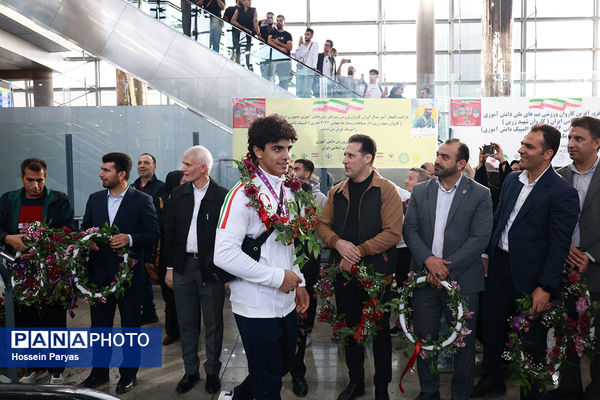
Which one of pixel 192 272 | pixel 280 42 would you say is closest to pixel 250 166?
pixel 192 272

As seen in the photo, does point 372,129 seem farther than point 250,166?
Yes

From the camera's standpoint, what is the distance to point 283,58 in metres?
8.26

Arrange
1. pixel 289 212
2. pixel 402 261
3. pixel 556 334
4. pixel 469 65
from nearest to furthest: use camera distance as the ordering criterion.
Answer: pixel 289 212 → pixel 556 334 → pixel 402 261 → pixel 469 65

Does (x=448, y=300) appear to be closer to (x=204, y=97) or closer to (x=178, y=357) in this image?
(x=178, y=357)

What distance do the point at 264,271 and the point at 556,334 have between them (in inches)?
84.5

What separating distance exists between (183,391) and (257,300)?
5.94 feet

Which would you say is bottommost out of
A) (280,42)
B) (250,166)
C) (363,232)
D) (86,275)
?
(86,275)

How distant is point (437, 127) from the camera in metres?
7.05

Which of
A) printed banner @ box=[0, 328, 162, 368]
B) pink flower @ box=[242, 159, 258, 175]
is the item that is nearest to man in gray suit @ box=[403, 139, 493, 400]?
pink flower @ box=[242, 159, 258, 175]

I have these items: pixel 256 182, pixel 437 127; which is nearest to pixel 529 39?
pixel 437 127

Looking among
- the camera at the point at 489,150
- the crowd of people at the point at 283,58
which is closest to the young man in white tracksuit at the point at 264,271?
the camera at the point at 489,150

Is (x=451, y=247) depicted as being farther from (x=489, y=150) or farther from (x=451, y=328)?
(x=489, y=150)

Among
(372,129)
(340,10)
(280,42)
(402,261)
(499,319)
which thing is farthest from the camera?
(340,10)

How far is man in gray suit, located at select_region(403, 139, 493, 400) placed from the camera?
129 inches
